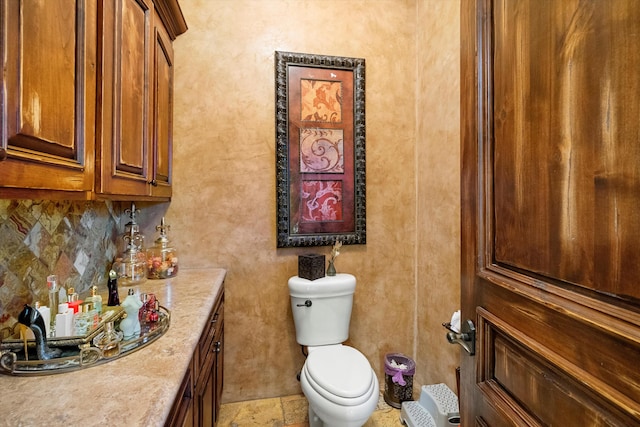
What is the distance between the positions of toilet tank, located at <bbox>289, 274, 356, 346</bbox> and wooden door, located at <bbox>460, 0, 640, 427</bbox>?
1016 millimetres

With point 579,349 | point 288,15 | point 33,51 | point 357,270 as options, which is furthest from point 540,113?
point 288,15

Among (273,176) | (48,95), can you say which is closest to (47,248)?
(48,95)

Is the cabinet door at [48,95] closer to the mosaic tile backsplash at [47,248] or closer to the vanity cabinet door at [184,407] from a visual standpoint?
the mosaic tile backsplash at [47,248]

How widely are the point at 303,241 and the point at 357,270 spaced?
1.38ft

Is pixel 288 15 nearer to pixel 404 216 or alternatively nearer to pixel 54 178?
pixel 404 216

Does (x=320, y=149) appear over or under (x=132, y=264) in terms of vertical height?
over

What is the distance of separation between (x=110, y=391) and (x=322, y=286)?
49.0 inches

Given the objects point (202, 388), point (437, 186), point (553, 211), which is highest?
point (437, 186)

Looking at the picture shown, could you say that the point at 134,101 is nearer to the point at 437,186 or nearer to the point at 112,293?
the point at 112,293

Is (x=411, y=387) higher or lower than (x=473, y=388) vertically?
lower

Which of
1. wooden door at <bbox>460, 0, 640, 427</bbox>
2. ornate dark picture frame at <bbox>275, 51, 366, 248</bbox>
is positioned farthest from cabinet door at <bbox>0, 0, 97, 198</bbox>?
ornate dark picture frame at <bbox>275, 51, 366, 248</bbox>

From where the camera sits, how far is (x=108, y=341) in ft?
2.93

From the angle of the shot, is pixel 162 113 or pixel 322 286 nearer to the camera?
pixel 162 113

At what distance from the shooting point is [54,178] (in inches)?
28.6
